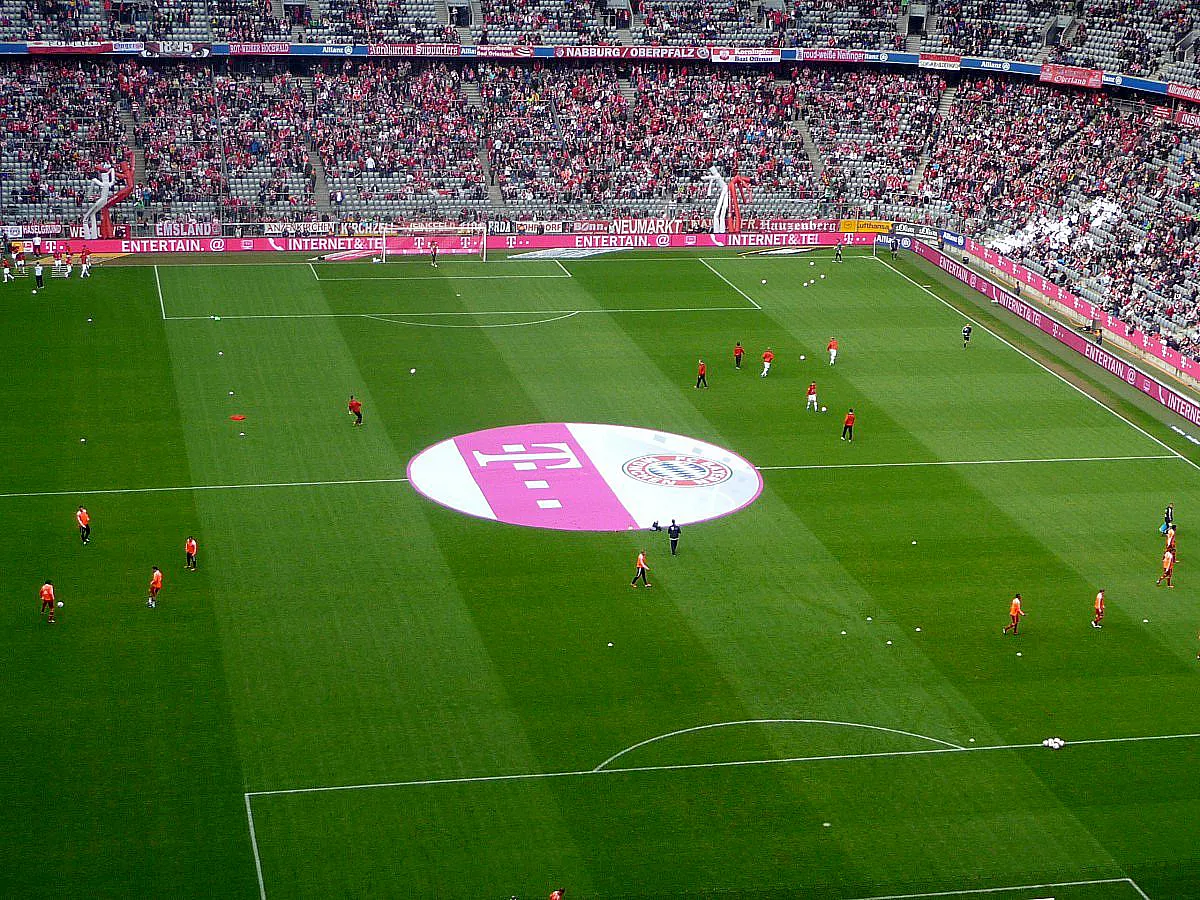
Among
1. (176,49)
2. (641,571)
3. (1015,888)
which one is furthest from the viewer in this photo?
(176,49)

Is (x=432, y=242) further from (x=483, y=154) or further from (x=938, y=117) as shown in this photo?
(x=938, y=117)

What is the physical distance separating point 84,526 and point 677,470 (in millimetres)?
17887

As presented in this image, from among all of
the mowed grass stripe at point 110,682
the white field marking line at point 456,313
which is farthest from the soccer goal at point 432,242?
the mowed grass stripe at point 110,682

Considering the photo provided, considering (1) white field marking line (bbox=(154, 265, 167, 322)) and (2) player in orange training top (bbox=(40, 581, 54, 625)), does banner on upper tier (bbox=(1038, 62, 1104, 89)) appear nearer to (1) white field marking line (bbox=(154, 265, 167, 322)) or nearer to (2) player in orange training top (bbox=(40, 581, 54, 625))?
(1) white field marking line (bbox=(154, 265, 167, 322))

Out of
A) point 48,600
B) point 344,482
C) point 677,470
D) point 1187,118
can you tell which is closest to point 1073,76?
point 1187,118

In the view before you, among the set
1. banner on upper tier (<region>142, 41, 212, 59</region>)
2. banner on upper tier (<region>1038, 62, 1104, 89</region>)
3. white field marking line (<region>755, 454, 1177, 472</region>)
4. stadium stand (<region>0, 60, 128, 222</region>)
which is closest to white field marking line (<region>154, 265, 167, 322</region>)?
Answer: stadium stand (<region>0, 60, 128, 222</region>)

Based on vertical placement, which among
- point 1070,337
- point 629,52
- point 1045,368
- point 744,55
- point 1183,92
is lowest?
→ point 1045,368

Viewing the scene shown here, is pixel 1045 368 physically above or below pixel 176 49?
below

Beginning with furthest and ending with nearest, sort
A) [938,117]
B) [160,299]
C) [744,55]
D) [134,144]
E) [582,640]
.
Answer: [744,55] < [938,117] < [134,144] < [160,299] < [582,640]

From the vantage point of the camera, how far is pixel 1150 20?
83562 mm

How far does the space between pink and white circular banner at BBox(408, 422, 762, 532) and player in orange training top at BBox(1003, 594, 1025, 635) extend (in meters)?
10.1

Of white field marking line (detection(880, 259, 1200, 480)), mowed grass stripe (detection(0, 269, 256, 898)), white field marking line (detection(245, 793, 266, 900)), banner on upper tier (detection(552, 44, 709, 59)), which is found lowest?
white field marking line (detection(880, 259, 1200, 480))

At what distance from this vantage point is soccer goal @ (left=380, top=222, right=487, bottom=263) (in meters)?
78.9

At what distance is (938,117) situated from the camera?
91125mm
